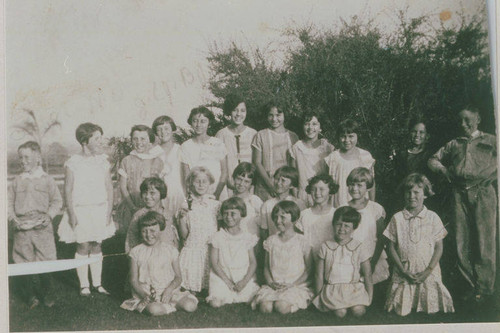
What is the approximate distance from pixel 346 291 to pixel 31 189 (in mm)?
2316

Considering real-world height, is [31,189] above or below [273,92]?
below

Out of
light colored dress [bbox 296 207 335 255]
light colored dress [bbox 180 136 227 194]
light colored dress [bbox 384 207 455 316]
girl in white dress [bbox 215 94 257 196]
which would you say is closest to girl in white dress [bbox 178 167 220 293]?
light colored dress [bbox 180 136 227 194]

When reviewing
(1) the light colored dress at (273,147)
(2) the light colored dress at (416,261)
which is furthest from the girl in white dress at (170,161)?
(2) the light colored dress at (416,261)

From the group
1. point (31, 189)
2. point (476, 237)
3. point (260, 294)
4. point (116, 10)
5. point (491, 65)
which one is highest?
point (116, 10)

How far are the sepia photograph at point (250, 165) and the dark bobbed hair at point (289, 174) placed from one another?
0.4 inches

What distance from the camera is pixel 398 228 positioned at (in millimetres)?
3830

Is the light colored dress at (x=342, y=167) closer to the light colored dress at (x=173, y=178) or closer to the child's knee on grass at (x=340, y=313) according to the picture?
the child's knee on grass at (x=340, y=313)

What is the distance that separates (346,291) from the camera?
12.5ft

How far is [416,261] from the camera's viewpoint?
12.5ft

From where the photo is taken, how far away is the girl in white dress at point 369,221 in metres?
3.84

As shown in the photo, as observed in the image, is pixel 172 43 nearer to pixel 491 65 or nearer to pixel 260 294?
pixel 260 294

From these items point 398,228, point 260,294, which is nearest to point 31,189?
point 260,294

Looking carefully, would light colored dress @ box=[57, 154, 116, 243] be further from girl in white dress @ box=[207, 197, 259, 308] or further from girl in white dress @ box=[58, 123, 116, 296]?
girl in white dress @ box=[207, 197, 259, 308]

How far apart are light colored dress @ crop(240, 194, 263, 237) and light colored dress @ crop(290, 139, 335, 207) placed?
32cm
